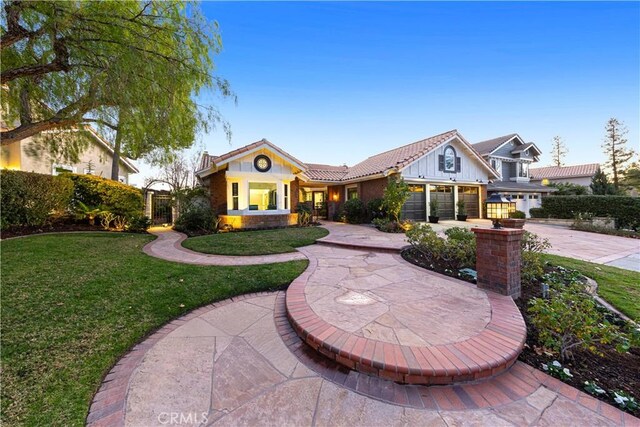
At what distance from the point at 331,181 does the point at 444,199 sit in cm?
767

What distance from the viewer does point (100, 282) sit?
4.05 metres

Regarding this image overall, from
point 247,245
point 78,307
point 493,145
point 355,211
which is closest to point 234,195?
point 247,245

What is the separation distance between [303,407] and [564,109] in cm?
1749

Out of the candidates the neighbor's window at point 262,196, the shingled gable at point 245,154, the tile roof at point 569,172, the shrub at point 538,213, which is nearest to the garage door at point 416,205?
the shingled gable at point 245,154

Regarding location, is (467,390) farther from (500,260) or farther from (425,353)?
(500,260)

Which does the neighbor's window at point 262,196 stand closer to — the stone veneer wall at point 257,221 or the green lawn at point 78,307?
the stone veneer wall at point 257,221

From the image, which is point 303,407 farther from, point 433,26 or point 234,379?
point 433,26

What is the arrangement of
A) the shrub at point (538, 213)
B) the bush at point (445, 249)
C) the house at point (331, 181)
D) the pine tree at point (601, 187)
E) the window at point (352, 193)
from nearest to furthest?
1. the bush at point (445, 249)
2. the house at point (331, 181)
3. the window at point (352, 193)
4. the shrub at point (538, 213)
5. the pine tree at point (601, 187)

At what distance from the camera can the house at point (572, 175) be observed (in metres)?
27.8

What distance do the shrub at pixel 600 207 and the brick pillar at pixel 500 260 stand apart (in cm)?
1741

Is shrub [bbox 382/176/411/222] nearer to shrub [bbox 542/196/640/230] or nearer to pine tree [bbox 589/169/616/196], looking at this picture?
shrub [bbox 542/196/640/230]

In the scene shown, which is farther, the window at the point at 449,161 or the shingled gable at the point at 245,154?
the window at the point at 449,161

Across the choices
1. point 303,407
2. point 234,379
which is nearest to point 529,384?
point 303,407
